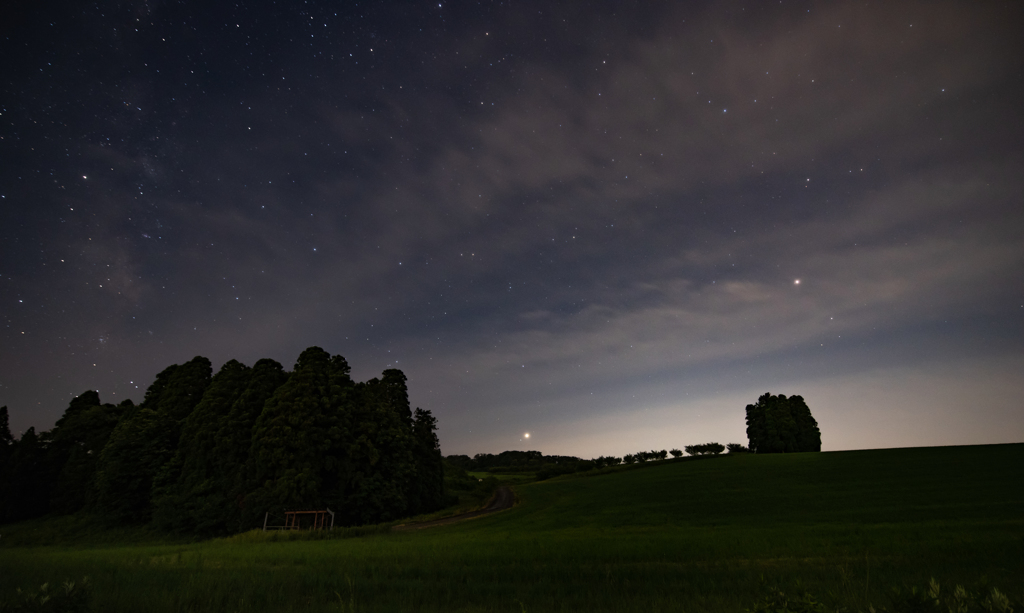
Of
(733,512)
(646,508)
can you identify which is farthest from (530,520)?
(733,512)

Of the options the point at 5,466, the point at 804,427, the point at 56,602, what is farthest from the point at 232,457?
the point at 804,427

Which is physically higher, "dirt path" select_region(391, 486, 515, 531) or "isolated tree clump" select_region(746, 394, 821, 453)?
"isolated tree clump" select_region(746, 394, 821, 453)

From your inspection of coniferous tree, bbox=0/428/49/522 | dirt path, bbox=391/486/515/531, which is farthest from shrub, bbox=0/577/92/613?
coniferous tree, bbox=0/428/49/522

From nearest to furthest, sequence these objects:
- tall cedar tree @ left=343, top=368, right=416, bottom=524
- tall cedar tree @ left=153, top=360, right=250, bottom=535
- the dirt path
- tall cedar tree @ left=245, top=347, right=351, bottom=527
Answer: the dirt path → tall cedar tree @ left=245, top=347, right=351, bottom=527 → tall cedar tree @ left=153, top=360, right=250, bottom=535 → tall cedar tree @ left=343, top=368, right=416, bottom=524

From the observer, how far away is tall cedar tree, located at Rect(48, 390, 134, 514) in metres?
54.0

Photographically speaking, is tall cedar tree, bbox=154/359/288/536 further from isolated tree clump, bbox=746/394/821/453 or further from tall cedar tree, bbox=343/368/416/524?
isolated tree clump, bbox=746/394/821/453

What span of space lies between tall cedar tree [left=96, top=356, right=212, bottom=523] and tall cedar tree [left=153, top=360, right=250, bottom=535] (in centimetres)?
181

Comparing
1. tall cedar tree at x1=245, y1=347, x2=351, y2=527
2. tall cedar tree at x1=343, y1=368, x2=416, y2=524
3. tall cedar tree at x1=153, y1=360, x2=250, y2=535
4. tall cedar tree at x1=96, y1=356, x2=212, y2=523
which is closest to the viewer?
tall cedar tree at x1=245, y1=347, x2=351, y2=527

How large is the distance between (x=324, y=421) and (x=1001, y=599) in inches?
1874

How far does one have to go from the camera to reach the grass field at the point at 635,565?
885 cm

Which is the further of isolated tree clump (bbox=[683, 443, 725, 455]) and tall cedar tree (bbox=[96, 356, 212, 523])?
isolated tree clump (bbox=[683, 443, 725, 455])

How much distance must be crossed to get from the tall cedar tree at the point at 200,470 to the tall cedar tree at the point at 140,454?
181 cm

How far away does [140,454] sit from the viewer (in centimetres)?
4781

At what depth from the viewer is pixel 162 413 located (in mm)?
50250
